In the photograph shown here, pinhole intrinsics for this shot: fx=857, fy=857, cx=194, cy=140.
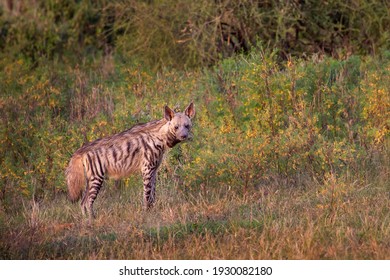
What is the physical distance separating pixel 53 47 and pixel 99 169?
31.1ft

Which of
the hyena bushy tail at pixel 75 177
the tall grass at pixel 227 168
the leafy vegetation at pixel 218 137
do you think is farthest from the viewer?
the hyena bushy tail at pixel 75 177

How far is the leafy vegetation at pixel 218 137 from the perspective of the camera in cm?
766

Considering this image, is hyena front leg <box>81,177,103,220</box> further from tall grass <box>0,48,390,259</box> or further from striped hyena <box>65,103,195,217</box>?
tall grass <box>0,48,390,259</box>

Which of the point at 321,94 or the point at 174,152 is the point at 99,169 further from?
the point at 321,94

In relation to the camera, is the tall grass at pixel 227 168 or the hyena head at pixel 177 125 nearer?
the tall grass at pixel 227 168

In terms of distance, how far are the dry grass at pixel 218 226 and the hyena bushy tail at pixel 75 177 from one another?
219 millimetres

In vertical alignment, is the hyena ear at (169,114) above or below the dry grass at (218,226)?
above

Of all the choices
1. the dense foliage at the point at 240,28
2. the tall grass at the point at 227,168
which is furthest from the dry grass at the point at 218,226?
the dense foliage at the point at 240,28

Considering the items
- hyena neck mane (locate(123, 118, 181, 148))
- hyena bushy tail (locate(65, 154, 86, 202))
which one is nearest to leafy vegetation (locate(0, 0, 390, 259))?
hyena bushy tail (locate(65, 154, 86, 202))

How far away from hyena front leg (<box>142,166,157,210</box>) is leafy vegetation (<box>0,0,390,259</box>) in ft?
0.41

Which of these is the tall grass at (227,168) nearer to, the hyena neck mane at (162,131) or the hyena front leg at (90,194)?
the hyena front leg at (90,194)

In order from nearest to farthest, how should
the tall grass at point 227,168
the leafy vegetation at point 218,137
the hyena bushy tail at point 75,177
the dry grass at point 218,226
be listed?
the dry grass at point 218,226 → the tall grass at point 227,168 → the leafy vegetation at point 218,137 → the hyena bushy tail at point 75,177

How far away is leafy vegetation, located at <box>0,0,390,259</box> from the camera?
7.66 m
